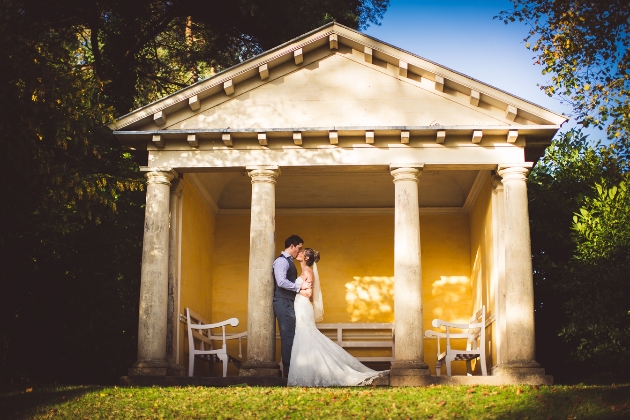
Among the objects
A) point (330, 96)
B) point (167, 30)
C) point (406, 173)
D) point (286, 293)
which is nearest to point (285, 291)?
point (286, 293)

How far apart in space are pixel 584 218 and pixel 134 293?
9.68m

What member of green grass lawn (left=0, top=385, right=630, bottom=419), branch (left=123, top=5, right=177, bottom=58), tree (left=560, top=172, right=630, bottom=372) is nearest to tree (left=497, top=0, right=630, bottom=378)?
tree (left=560, top=172, right=630, bottom=372)

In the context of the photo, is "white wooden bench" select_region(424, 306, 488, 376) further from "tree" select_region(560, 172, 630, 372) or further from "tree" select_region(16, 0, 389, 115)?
"tree" select_region(16, 0, 389, 115)

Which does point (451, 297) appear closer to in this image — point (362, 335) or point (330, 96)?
point (362, 335)

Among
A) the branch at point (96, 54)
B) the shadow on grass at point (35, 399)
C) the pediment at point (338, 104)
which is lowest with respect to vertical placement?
the shadow on grass at point (35, 399)

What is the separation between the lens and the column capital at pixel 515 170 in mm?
14414

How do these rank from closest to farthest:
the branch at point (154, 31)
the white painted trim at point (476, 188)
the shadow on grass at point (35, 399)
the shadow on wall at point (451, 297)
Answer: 1. the shadow on grass at point (35, 399)
2. the white painted trim at point (476, 188)
3. the shadow on wall at point (451, 297)
4. the branch at point (154, 31)

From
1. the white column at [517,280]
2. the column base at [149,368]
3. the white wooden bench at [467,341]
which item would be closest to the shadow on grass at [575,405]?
the white column at [517,280]

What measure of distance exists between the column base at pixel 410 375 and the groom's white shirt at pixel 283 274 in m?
2.07

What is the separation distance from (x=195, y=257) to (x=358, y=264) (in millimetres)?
3774

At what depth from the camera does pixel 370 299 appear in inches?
722

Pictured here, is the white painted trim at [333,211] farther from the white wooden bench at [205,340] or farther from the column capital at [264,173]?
the column capital at [264,173]

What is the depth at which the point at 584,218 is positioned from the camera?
16.3 metres

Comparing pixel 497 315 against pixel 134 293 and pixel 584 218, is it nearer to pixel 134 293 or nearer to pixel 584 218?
pixel 584 218
